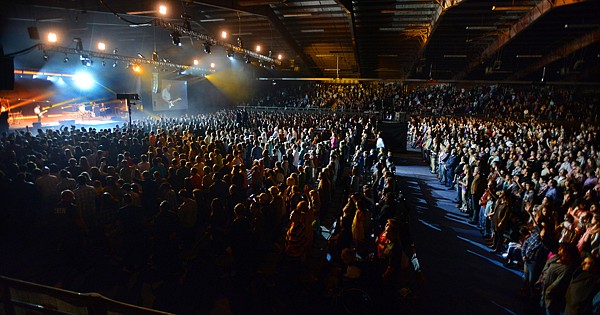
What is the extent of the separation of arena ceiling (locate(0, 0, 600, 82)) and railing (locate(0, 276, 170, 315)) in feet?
29.8

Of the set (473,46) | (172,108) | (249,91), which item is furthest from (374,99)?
(172,108)

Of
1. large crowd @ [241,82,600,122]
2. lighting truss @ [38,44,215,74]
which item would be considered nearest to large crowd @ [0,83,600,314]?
lighting truss @ [38,44,215,74]

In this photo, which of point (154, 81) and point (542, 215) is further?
point (154, 81)

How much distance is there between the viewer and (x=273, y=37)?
62.1 feet

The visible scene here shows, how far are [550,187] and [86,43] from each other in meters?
21.2

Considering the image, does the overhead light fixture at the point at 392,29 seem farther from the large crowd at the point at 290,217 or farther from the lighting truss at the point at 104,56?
the lighting truss at the point at 104,56

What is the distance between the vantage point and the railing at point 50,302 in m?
2.50

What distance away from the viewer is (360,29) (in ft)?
56.3

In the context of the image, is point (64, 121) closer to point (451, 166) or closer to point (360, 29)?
point (360, 29)

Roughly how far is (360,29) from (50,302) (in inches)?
683

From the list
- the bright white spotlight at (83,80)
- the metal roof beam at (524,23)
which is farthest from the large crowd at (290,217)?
the bright white spotlight at (83,80)

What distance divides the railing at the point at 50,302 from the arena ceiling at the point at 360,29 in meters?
9.08

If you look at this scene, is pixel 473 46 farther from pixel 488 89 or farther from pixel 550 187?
pixel 550 187

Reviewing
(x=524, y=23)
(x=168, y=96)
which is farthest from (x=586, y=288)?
(x=168, y=96)
